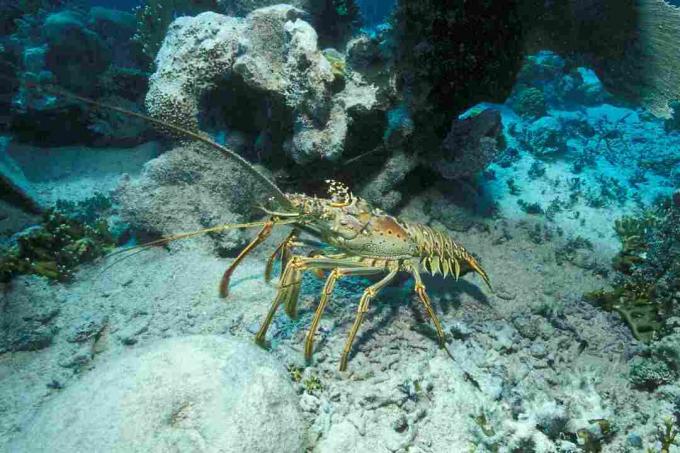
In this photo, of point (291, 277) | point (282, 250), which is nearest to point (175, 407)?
point (291, 277)

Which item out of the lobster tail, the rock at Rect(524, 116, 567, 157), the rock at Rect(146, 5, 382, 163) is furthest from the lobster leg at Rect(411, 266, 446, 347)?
the rock at Rect(524, 116, 567, 157)

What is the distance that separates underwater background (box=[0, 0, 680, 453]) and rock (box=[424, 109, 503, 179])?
0.11 feet

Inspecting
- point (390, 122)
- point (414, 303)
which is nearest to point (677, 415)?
point (414, 303)

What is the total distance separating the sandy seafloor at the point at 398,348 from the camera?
3.04 meters

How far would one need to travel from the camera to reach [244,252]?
12.7 ft

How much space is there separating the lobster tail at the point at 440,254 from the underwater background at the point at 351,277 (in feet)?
0.14

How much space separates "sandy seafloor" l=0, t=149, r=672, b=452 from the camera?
304cm

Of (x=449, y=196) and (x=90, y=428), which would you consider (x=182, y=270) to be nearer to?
(x=90, y=428)

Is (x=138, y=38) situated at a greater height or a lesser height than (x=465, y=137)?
greater

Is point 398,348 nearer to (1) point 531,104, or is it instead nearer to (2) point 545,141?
(2) point 545,141

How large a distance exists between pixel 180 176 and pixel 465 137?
4.09 m

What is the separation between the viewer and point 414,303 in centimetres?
430

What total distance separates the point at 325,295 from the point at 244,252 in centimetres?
101

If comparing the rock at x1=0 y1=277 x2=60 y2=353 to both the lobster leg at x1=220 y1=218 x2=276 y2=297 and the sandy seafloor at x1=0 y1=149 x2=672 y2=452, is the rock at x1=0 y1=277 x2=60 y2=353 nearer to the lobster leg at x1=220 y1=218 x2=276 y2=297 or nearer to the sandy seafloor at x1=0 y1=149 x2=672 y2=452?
the sandy seafloor at x1=0 y1=149 x2=672 y2=452
